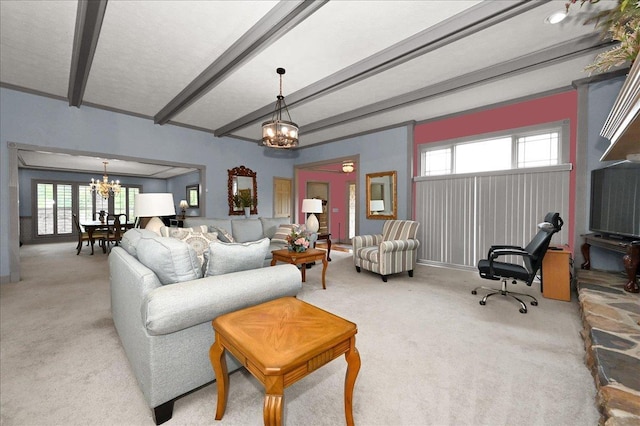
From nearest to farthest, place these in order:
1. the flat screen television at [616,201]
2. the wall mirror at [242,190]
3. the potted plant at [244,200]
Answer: the flat screen television at [616,201] → the wall mirror at [242,190] → the potted plant at [244,200]

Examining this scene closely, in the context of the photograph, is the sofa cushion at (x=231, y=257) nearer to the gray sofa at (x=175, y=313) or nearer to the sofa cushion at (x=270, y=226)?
the gray sofa at (x=175, y=313)

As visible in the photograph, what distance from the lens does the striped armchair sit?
13.2 feet

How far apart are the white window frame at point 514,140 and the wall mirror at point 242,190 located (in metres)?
4.13

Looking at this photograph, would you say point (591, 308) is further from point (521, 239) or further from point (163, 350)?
point (163, 350)

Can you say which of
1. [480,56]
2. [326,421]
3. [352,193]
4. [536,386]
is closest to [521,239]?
[480,56]

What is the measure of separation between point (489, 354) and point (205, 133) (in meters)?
6.31

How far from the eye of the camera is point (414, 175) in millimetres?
5266

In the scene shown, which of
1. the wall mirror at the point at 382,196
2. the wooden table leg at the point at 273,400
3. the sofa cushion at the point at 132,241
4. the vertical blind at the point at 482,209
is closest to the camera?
the wooden table leg at the point at 273,400

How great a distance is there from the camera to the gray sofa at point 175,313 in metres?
1.39

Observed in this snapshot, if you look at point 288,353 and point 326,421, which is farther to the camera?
point 326,421

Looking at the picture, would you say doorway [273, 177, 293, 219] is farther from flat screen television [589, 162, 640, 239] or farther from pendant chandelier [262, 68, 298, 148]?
flat screen television [589, 162, 640, 239]

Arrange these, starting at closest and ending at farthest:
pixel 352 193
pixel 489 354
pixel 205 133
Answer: pixel 489 354 < pixel 205 133 < pixel 352 193

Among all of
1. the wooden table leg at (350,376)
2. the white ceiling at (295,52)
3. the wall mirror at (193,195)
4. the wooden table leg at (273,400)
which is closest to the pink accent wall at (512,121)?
the white ceiling at (295,52)

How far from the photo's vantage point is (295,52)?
3035mm
